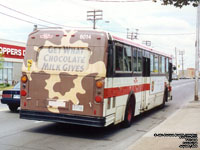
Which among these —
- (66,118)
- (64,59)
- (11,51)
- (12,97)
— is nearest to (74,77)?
(64,59)

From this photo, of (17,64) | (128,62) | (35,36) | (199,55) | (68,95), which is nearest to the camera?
(68,95)

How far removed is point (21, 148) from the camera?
24.3 ft

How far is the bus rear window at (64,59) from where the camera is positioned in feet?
29.1

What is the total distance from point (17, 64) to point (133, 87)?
38.2 meters

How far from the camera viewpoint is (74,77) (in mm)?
8836

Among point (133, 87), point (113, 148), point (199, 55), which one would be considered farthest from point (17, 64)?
point (113, 148)

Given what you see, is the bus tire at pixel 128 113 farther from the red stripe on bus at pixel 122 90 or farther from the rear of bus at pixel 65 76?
the rear of bus at pixel 65 76

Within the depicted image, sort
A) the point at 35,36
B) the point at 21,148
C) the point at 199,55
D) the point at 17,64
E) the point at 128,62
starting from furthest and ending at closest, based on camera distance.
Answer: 1. the point at 17,64
2. the point at 199,55
3. the point at 128,62
4. the point at 35,36
5. the point at 21,148

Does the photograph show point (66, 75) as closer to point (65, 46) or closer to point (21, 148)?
point (65, 46)

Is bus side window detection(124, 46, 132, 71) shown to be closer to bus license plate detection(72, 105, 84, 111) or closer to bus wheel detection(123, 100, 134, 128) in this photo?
bus wheel detection(123, 100, 134, 128)

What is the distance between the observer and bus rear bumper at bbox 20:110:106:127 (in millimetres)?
8555

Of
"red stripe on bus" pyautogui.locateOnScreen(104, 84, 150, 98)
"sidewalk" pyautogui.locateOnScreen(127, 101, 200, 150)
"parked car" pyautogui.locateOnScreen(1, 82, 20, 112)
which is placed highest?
"red stripe on bus" pyautogui.locateOnScreen(104, 84, 150, 98)

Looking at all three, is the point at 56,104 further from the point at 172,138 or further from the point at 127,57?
the point at 172,138

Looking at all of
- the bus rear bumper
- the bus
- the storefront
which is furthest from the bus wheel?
the storefront
